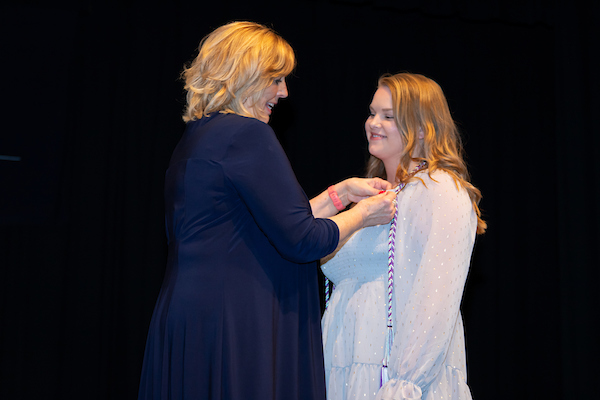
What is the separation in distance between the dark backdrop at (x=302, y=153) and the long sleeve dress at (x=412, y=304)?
168 centimetres

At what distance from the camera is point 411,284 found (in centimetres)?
185

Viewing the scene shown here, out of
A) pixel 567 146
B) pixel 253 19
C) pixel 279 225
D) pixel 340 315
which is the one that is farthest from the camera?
pixel 567 146

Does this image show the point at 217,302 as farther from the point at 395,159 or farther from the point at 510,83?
the point at 510,83

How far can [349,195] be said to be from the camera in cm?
227

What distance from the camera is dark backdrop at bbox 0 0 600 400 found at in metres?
3.22

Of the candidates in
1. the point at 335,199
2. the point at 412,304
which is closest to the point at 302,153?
the point at 335,199

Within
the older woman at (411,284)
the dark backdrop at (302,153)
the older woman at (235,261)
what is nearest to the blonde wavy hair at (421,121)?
the older woman at (411,284)

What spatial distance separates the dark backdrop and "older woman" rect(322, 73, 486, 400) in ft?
5.21

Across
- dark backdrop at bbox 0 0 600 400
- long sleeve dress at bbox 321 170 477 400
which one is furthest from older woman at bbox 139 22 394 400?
dark backdrop at bbox 0 0 600 400

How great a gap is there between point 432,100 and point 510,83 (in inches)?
93.6

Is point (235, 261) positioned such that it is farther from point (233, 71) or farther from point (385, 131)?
point (385, 131)

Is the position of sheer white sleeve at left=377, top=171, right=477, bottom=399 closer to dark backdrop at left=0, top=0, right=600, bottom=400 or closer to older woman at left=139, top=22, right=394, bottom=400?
older woman at left=139, top=22, right=394, bottom=400

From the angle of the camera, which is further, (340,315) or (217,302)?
(340,315)

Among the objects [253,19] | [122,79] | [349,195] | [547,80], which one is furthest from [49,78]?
[547,80]
